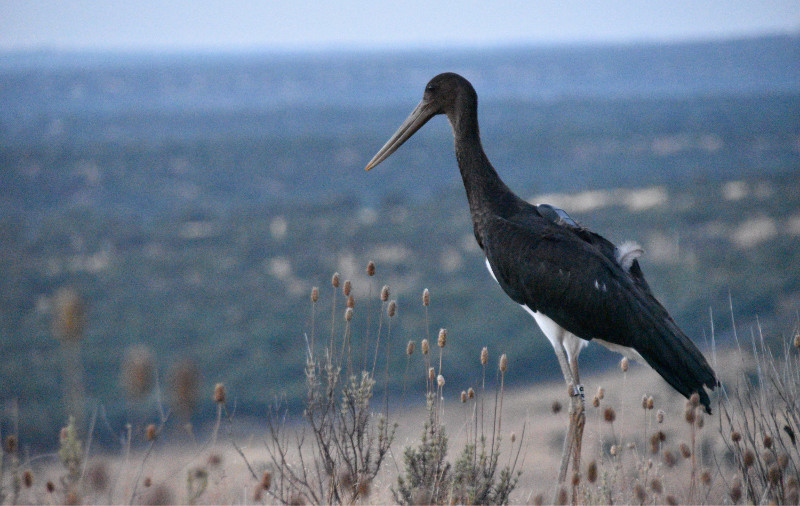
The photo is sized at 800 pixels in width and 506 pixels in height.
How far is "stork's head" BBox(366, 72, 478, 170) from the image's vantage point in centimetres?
530

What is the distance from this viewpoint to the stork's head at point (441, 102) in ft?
17.4

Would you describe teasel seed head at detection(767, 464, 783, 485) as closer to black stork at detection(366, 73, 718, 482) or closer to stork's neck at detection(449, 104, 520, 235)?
black stork at detection(366, 73, 718, 482)

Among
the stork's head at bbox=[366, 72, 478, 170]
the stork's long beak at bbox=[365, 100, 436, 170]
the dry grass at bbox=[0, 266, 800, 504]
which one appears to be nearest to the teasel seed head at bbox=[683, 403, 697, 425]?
the dry grass at bbox=[0, 266, 800, 504]

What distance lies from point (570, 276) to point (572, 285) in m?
0.05

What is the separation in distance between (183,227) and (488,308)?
36.3 ft

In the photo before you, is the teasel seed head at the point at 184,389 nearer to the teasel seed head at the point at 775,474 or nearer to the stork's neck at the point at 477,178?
the teasel seed head at the point at 775,474

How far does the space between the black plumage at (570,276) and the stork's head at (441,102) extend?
0.21 ft

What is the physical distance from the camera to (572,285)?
4.67 meters

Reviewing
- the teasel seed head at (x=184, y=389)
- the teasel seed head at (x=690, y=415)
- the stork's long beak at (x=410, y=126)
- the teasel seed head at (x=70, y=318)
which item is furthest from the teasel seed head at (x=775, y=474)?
the stork's long beak at (x=410, y=126)

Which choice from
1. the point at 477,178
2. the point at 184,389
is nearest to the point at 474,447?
the point at 477,178

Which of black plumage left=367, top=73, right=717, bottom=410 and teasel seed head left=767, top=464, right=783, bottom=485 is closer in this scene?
teasel seed head left=767, top=464, right=783, bottom=485

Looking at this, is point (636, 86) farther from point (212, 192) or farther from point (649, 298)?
point (649, 298)

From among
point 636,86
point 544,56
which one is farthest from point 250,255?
point 544,56

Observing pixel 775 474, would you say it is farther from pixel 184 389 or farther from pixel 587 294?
pixel 184 389
